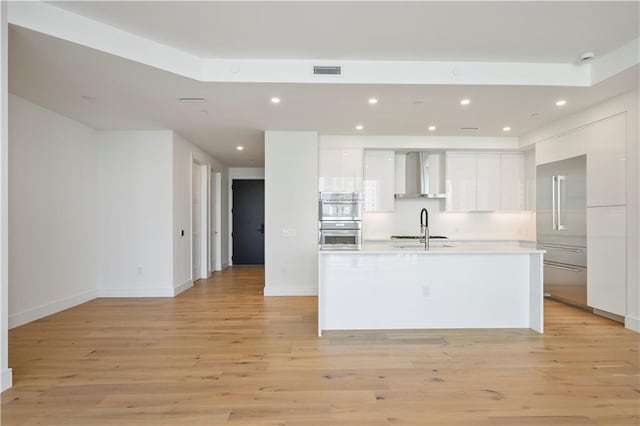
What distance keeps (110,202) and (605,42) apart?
6.20m

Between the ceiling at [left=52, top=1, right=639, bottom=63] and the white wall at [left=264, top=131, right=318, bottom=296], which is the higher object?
the ceiling at [left=52, top=1, right=639, bottom=63]

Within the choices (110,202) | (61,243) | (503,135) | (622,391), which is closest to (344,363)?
(622,391)

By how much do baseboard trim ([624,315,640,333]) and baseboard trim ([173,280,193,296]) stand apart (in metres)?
5.70

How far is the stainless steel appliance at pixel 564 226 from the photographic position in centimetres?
436

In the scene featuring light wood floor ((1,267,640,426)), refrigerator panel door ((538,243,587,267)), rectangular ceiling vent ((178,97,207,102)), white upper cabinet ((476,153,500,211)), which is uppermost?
rectangular ceiling vent ((178,97,207,102))

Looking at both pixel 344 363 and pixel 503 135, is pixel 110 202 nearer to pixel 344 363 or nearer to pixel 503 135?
pixel 344 363

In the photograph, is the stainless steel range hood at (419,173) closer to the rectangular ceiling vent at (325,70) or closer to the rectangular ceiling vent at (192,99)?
the rectangular ceiling vent at (325,70)

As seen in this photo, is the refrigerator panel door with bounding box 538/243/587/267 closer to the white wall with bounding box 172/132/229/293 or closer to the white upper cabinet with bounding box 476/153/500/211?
the white upper cabinet with bounding box 476/153/500/211

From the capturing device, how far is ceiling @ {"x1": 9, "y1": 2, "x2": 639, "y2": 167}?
101 inches

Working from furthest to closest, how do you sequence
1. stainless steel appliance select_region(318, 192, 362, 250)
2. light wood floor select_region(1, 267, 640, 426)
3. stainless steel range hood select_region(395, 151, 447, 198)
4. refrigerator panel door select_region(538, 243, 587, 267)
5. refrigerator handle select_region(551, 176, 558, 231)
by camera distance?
stainless steel range hood select_region(395, 151, 447, 198)
stainless steel appliance select_region(318, 192, 362, 250)
refrigerator handle select_region(551, 176, 558, 231)
refrigerator panel door select_region(538, 243, 587, 267)
light wood floor select_region(1, 267, 640, 426)

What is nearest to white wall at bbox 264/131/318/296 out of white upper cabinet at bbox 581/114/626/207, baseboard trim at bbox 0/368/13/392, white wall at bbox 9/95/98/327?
white wall at bbox 9/95/98/327

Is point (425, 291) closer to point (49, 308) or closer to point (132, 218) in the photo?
point (132, 218)

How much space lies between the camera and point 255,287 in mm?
6008

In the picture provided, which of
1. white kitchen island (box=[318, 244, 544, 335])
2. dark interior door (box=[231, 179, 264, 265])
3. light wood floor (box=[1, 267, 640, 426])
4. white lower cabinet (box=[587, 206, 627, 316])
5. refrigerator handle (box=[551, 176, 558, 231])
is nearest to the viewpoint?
light wood floor (box=[1, 267, 640, 426])
